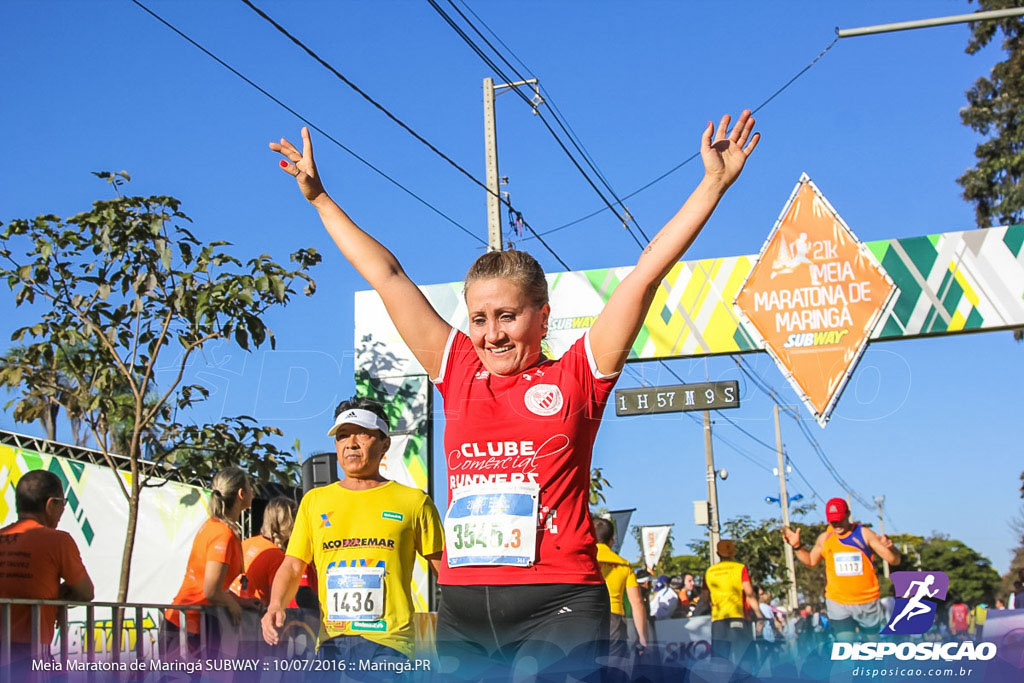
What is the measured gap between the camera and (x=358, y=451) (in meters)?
4.64

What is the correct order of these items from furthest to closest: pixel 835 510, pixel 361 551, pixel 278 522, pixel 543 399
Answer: pixel 835 510 < pixel 278 522 < pixel 361 551 < pixel 543 399

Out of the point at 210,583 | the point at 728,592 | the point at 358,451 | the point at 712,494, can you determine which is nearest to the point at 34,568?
the point at 210,583

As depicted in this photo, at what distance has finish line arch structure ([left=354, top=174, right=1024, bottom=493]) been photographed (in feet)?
34.5

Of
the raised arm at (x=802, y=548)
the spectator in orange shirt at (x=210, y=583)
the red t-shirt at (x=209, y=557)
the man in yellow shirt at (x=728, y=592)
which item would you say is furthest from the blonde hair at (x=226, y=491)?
the man in yellow shirt at (x=728, y=592)

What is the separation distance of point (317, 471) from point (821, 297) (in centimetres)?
543

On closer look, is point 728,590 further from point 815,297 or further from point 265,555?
point 265,555

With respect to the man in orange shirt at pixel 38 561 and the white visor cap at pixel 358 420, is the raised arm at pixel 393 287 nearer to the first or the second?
the white visor cap at pixel 358 420

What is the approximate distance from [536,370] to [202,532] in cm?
343

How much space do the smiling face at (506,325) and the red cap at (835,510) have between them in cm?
572

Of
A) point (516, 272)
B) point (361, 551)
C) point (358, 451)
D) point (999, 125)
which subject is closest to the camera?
point (516, 272)

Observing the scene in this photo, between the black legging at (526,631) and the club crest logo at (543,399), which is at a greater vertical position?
the club crest logo at (543,399)

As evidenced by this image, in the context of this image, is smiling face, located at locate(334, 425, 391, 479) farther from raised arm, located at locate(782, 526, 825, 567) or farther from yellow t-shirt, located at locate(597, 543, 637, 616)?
raised arm, located at locate(782, 526, 825, 567)

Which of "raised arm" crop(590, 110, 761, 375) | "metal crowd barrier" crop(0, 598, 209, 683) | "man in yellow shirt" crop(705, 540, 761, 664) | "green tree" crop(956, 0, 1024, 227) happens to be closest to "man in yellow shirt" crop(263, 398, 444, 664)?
"metal crowd barrier" crop(0, 598, 209, 683)

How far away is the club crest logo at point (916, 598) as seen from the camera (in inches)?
280
